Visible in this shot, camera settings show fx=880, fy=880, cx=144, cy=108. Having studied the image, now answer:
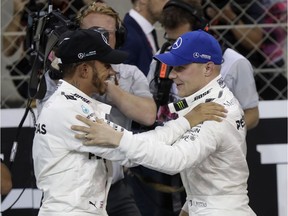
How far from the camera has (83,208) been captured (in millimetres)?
3297

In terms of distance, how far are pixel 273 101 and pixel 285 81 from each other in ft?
1.21

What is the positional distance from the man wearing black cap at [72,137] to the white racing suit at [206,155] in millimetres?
179

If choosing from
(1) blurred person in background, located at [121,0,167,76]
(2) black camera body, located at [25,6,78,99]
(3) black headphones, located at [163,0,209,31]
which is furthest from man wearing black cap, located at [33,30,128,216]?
(1) blurred person in background, located at [121,0,167,76]

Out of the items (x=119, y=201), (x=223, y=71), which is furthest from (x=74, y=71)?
(x=223, y=71)

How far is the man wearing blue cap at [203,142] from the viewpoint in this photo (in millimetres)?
3287

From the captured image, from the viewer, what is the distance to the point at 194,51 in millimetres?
3416

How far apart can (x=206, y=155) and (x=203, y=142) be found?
0.05 m

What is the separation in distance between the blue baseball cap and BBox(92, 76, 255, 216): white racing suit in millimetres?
103

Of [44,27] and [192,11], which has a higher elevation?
[44,27]

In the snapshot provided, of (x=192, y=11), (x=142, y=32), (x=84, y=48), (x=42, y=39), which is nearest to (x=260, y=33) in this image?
(x=142, y=32)

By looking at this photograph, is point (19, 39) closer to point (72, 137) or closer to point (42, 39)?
point (42, 39)

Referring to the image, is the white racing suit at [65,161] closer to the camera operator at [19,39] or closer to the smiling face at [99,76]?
the smiling face at [99,76]

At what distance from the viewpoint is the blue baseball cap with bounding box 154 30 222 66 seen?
11.2 feet

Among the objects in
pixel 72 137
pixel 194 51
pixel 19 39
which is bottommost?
pixel 19 39
